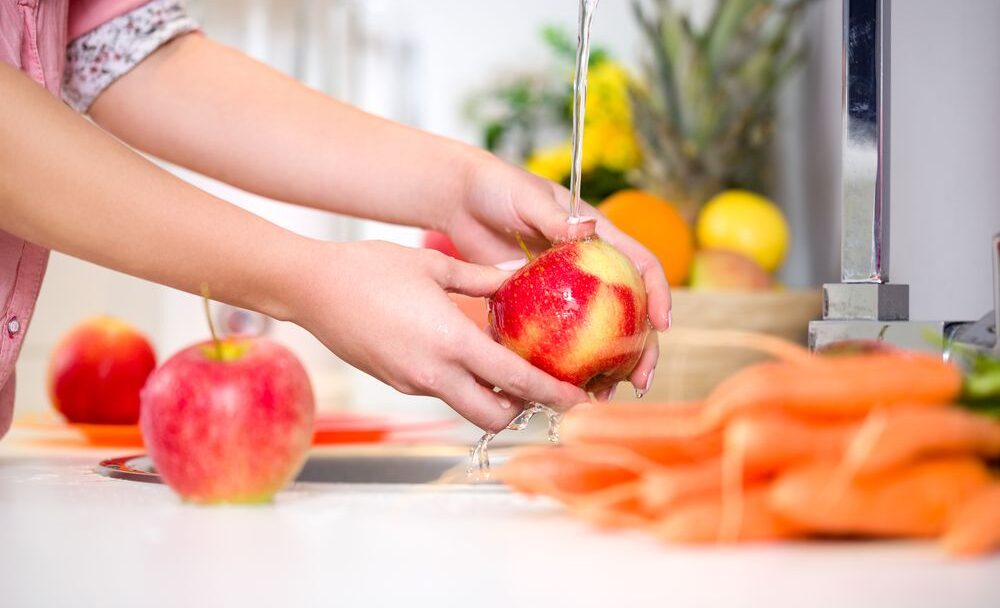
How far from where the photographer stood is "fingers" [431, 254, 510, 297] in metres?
0.88

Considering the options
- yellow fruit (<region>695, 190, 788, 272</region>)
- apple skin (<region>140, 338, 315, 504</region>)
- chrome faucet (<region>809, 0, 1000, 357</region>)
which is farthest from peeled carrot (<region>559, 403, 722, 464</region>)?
yellow fruit (<region>695, 190, 788, 272</region>)

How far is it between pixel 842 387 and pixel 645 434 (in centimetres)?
11

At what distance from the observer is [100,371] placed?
145 centimetres

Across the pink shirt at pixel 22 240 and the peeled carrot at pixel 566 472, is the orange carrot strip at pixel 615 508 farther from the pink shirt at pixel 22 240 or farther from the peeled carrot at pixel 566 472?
the pink shirt at pixel 22 240

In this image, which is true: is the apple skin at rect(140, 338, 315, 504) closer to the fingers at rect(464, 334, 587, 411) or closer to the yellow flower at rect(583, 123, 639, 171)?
the fingers at rect(464, 334, 587, 411)

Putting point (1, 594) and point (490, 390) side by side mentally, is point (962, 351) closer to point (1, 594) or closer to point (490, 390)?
point (490, 390)

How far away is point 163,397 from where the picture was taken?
706 mm

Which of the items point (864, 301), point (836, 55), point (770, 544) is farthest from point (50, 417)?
point (836, 55)

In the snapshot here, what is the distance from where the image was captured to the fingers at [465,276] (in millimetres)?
876

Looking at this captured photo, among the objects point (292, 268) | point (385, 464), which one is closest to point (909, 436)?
point (292, 268)

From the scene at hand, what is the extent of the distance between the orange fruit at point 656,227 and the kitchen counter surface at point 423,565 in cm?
103

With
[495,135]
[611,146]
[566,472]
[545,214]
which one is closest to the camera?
[566,472]

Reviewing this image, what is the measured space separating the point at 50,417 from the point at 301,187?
2.18 ft

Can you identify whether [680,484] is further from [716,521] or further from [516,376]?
[516,376]
